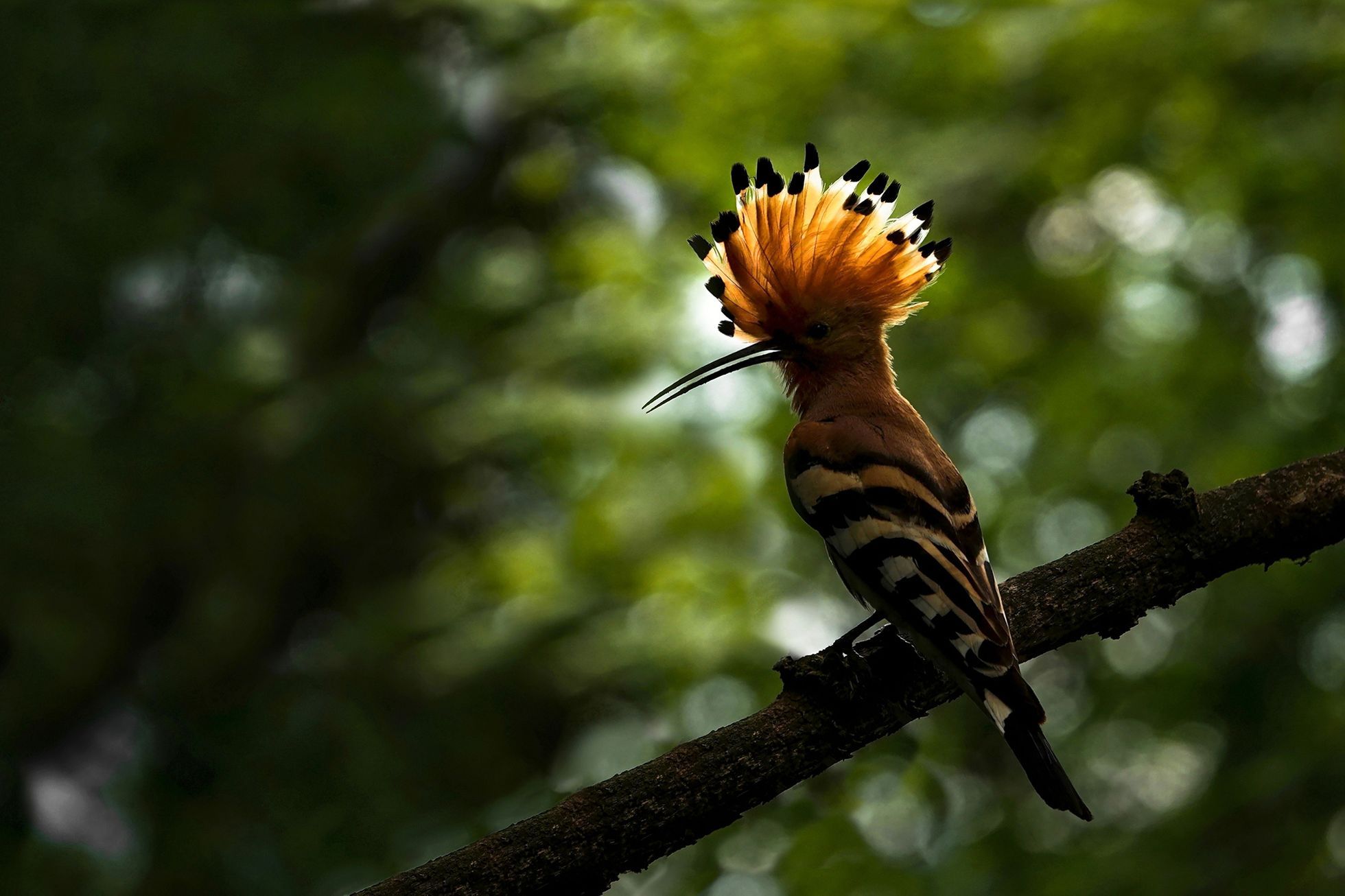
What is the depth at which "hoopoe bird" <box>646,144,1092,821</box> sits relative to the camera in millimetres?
→ 2156

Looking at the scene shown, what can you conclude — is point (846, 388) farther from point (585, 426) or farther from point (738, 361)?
point (585, 426)

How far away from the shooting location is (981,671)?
6.95 feet

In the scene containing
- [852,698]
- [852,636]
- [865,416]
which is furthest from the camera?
[865,416]

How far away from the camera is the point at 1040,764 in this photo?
82.1 inches

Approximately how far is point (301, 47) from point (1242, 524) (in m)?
3.95

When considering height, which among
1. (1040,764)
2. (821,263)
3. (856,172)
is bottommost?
(1040,764)

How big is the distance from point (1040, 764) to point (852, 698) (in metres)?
0.39

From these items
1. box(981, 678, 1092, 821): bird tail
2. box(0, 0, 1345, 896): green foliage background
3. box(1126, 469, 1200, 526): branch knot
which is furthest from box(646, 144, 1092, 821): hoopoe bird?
box(0, 0, 1345, 896): green foliage background

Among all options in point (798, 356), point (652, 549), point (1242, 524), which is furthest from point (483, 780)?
point (1242, 524)

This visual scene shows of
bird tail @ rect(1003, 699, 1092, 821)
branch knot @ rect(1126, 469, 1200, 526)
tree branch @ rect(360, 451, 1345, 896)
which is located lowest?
bird tail @ rect(1003, 699, 1092, 821)

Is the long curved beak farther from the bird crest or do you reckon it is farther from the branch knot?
the branch knot

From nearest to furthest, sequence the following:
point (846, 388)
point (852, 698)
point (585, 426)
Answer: point (852, 698)
point (846, 388)
point (585, 426)

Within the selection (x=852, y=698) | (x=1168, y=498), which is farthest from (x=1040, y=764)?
(x=1168, y=498)

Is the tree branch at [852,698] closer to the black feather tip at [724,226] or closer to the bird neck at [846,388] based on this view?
the bird neck at [846,388]
